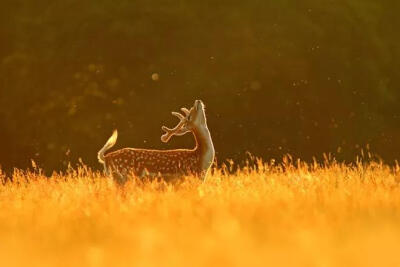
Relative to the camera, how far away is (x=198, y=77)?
39.3 ft

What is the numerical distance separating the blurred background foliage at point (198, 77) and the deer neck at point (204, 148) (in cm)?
336

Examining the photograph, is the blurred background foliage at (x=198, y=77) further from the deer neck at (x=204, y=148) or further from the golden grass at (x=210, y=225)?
the golden grass at (x=210, y=225)

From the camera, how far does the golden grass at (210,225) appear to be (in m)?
4.02

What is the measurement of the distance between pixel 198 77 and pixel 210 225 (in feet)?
23.4

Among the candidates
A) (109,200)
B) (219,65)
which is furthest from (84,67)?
(109,200)

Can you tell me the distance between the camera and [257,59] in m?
12.2

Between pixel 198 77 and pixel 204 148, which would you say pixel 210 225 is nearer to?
pixel 204 148

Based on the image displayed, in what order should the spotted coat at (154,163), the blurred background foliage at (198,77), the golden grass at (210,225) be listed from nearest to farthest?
the golden grass at (210,225) → the spotted coat at (154,163) → the blurred background foliage at (198,77)

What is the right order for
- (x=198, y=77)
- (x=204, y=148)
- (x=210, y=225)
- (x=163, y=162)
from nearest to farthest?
(x=210, y=225), (x=163, y=162), (x=204, y=148), (x=198, y=77)


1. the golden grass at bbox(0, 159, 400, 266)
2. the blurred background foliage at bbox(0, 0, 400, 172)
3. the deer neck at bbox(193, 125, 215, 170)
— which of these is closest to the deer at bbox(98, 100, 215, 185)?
the deer neck at bbox(193, 125, 215, 170)

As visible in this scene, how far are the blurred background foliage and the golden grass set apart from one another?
4.35 m

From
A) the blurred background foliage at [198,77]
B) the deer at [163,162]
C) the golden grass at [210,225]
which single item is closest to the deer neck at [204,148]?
the deer at [163,162]

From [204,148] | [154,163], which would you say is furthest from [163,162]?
[204,148]

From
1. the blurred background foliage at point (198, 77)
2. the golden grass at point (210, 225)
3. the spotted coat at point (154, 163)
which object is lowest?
the golden grass at point (210, 225)
